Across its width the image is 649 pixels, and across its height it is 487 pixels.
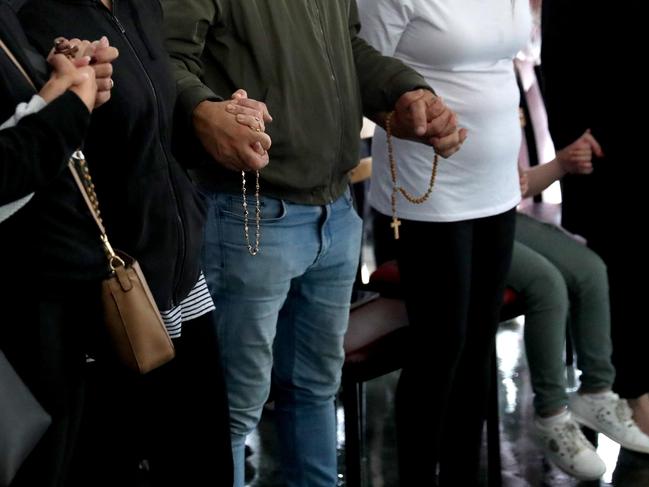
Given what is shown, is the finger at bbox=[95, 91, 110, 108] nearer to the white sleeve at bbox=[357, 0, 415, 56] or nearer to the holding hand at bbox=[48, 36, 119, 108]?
the holding hand at bbox=[48, 36, 119, 108]

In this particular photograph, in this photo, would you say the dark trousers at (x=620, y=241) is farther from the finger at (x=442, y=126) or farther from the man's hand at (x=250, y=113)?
the man's hand at (x=250, y=113)

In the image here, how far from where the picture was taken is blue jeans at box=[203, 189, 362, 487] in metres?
1.84

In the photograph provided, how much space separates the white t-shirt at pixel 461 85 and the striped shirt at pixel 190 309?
0.59m

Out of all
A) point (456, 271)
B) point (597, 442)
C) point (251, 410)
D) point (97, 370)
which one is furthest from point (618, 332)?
point (97, 370)

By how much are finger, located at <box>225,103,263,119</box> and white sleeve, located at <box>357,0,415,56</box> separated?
596 mm

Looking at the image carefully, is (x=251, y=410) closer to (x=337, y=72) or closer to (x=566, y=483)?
(x=337, y=72)

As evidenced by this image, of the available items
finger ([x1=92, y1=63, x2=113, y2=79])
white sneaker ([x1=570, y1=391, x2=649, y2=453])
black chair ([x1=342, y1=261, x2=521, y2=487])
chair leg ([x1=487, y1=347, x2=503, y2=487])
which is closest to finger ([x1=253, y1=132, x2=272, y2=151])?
finger ([x1=92, y1=63, x2=113, y2=79])

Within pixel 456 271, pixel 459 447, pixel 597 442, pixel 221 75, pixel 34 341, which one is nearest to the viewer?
pixel 34 341

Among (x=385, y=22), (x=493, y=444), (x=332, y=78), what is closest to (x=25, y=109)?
(x=332, y=78)

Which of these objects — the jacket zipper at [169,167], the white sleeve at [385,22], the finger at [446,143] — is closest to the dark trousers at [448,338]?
the finger at [446,143]

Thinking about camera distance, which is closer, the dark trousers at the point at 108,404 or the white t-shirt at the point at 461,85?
the dark trousers at the point at 108,404

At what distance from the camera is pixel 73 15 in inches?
59.9

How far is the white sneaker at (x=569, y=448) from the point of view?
8.82ft

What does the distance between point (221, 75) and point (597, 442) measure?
1665 millimetres
